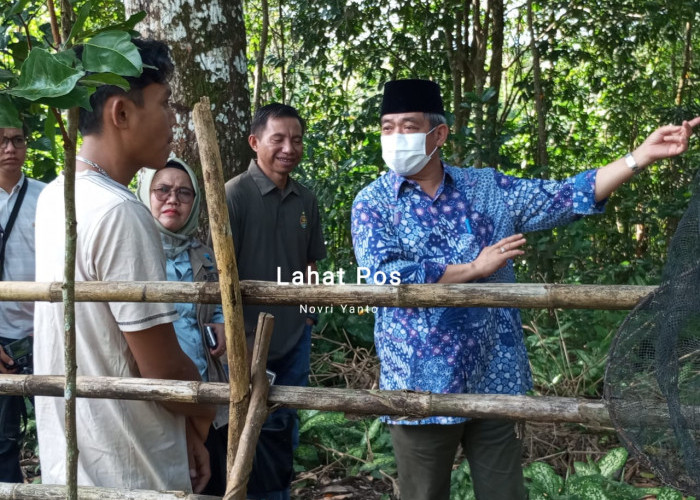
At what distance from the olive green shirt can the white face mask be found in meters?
1.05

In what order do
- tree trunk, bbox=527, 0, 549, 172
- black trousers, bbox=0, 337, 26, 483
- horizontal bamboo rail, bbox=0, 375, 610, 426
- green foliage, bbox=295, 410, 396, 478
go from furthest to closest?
tree trunk, bbox=527, 0, 549, 172
green foliage, bbox=295, 410, 396, 478
black trousers, bbox=0, 337, 26, 483
horizontal bamboo rail, bbox=0, 375, 610, 426

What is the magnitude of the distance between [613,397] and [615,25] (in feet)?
16.9

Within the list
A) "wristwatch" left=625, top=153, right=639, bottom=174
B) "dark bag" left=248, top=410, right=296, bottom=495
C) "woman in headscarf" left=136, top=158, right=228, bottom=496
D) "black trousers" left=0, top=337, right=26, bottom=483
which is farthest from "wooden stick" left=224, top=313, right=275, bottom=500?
"black trousers" left=0, top=337, right=26, bottom=483

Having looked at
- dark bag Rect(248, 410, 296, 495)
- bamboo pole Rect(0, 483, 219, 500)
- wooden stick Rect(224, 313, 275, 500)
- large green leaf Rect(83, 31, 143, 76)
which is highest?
large green leaf Rect(83, 31, 143, 76)

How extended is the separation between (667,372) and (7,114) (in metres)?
1.29

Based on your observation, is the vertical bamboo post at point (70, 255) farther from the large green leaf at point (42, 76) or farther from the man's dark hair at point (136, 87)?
the man's dark hair at point (136, 87)

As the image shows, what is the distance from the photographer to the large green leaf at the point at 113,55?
3.91 feet

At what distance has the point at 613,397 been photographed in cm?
171

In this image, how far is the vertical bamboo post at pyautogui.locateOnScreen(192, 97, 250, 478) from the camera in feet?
6.07

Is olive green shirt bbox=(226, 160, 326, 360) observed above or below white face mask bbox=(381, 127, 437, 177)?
below

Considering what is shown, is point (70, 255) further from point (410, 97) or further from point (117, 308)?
point (410, 97)

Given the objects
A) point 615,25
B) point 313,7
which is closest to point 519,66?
point 615,25

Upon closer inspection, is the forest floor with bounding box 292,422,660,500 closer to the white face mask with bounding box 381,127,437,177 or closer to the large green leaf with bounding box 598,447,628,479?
the large green leaf with bounding box 598,447,628,479

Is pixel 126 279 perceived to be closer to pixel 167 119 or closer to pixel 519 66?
pixel 167 119
